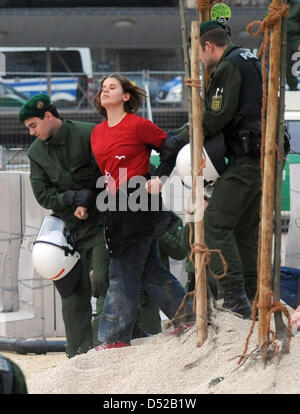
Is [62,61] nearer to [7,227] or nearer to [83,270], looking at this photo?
[7,227]

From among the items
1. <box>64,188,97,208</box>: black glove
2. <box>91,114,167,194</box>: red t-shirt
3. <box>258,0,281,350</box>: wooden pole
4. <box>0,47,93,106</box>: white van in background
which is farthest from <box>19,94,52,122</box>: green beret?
<box>0,47,93,106</box>: white van in background

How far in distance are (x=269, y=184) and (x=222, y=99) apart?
1065 millimetres

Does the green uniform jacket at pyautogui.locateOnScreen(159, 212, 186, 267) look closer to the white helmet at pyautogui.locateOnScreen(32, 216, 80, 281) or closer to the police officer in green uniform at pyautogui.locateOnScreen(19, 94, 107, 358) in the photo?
the police officer in green uniform at pyautogui.locateOnScreen(19, 94, 107, 358)

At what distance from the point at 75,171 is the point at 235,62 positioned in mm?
1299

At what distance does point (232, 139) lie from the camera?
503cm

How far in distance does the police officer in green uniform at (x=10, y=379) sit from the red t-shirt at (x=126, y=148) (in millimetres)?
2420

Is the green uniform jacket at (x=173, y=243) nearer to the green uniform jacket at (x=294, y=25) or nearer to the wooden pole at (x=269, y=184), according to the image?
the wooden pole at (x=269, y=184)

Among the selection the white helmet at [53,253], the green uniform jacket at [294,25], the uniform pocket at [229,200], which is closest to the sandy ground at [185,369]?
the uniform pocket at [229,200]

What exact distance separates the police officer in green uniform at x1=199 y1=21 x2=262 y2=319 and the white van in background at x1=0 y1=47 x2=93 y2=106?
11.1 metres

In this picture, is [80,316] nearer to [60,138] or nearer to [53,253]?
[53,253]

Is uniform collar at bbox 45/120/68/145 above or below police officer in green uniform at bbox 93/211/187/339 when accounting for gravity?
above

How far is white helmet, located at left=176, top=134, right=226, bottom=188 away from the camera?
486cm

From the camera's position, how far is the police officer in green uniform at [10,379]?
8.31 feet

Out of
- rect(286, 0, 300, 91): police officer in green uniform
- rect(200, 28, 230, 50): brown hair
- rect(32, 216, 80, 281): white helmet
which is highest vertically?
rect(286, 0, 300, 91): police officer in green uniform
